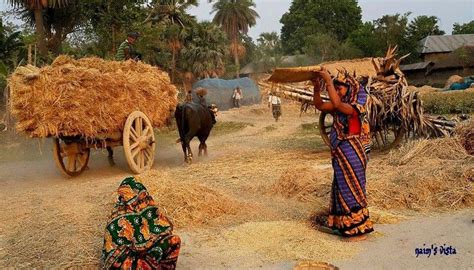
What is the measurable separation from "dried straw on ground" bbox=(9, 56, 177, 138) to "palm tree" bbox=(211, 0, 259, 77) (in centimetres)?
4335

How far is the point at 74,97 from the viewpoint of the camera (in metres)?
7.48

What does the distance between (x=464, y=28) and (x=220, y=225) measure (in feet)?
178

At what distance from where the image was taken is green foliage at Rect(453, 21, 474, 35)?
51.7 m

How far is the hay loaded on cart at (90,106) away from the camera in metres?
7.35

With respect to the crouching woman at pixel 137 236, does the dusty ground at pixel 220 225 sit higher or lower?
lower

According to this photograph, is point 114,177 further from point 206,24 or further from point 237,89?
point 206,24

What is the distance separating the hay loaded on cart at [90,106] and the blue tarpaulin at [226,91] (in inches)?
678

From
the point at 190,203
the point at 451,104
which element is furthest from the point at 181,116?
the point at 451,104

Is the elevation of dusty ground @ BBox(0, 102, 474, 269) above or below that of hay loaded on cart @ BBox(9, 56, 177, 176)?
below

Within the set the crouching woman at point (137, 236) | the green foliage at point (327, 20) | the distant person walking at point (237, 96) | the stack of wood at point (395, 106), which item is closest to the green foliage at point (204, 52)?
the distant person walking at point (237, 96)

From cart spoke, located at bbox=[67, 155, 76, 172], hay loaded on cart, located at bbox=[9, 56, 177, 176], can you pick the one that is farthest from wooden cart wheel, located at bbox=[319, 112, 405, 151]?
cart spoke, located at bbox=[67, 155, 76, 172]

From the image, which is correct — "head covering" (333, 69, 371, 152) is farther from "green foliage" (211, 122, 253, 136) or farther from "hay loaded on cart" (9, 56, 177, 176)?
"green foliage" (211, 122, 253, 136)

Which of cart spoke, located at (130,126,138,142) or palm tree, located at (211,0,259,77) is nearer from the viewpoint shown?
cart spoke, located at (130,126,138,142)

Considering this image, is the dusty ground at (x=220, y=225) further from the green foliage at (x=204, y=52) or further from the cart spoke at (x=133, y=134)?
the green foliage at (x=204, y=52)
